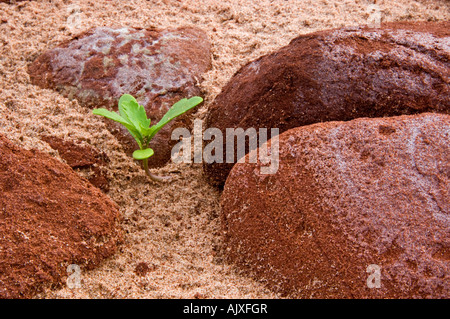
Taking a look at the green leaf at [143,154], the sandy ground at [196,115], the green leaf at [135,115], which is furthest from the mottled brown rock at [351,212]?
the green leaf at [135,115]

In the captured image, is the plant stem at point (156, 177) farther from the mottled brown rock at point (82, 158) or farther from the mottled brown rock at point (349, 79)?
the mottled brown rock at point (349, 79)

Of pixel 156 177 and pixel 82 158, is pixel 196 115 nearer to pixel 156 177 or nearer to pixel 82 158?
pixel 156 177

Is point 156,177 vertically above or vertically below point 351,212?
below

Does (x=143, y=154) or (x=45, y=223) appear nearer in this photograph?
(x=45, y=223)

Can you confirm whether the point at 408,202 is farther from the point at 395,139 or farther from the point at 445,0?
the point at 445,0

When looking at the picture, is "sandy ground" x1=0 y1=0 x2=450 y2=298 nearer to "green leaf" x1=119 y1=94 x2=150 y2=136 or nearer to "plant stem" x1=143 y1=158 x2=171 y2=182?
"plant stem" x1=143 y1=158 x2=171 y2=182

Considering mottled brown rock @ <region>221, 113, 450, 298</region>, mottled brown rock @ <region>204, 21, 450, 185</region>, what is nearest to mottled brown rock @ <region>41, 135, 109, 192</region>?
mottled brown rock @ <region>204, 21, 450, 185</region>

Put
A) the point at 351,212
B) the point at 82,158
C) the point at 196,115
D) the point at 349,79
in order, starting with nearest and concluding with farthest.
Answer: the point at 351,212, the point at 349,79, the point at 82,158, the point at 196,115

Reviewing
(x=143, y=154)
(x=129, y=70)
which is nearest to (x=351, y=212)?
(x=143, y=154)
